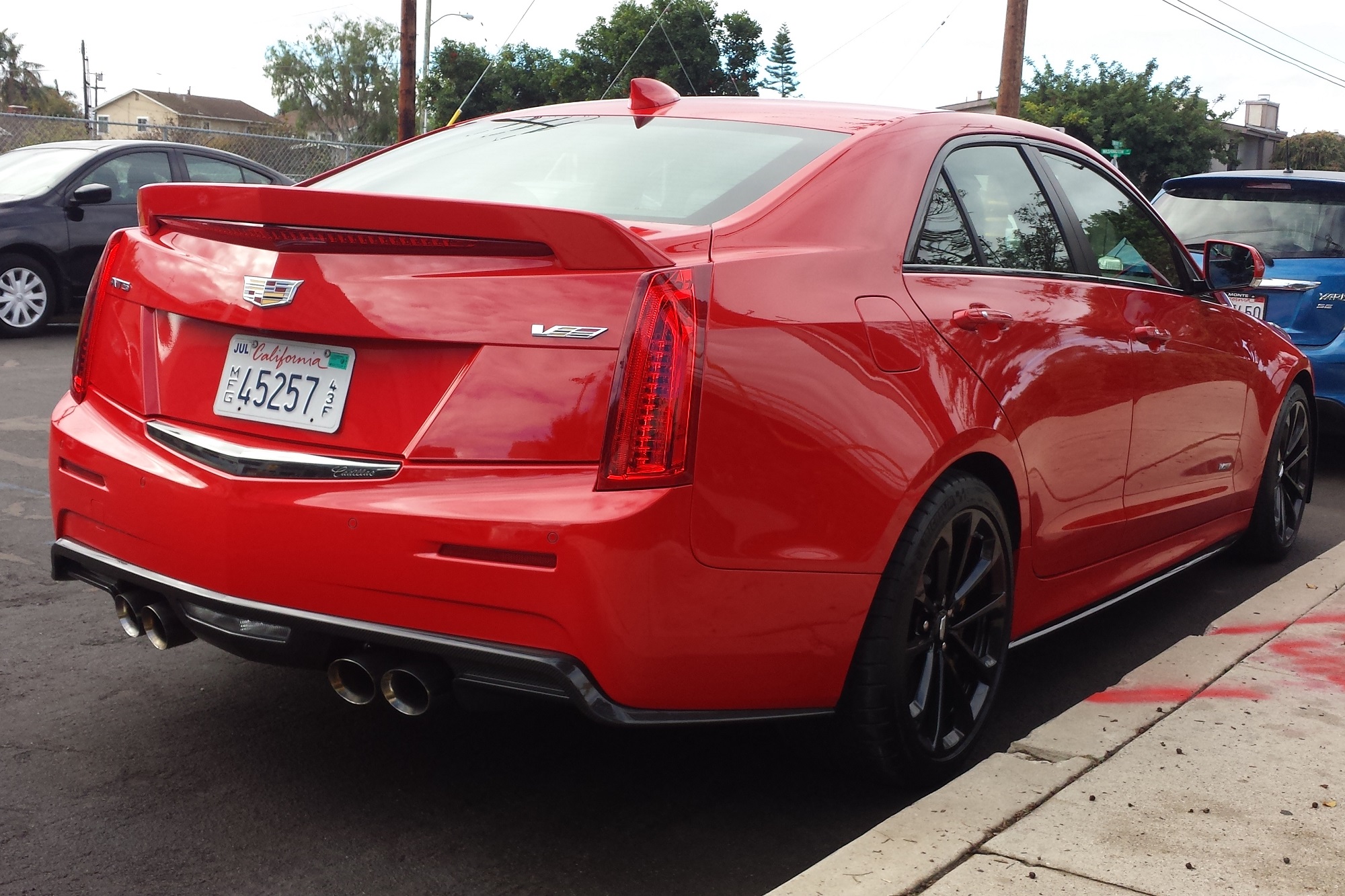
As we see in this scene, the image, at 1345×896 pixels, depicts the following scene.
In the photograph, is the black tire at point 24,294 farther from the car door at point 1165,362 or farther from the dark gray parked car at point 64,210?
the car door at point 1165,362

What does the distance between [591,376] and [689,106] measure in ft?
4.74

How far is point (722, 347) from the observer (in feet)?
8.64

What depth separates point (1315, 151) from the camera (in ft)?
254

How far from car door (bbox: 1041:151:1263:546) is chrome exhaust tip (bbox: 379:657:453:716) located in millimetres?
2339

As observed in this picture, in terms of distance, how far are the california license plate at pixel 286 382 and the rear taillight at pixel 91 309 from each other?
1.99 feet

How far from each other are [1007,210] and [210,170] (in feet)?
32.9

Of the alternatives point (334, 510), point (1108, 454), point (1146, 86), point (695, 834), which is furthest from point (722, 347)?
point (1146, 86)

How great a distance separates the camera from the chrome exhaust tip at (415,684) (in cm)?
266

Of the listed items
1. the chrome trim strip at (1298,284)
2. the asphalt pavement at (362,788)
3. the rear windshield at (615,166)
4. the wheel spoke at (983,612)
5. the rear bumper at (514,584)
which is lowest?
the asphalt pavement at (362,788)

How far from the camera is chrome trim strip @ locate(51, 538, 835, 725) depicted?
101 inches

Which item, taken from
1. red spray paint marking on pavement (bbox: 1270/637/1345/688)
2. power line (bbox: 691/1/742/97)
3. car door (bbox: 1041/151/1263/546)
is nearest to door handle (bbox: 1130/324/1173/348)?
car door (bbox: 1041/151/1263/546)

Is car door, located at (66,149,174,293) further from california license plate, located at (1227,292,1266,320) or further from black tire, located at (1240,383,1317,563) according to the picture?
black tire, located at (1240,383,1317,563)

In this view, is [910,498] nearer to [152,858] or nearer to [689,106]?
[689,106]

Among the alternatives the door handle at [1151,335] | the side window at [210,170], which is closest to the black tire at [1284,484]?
the door handle at [1151,335]
